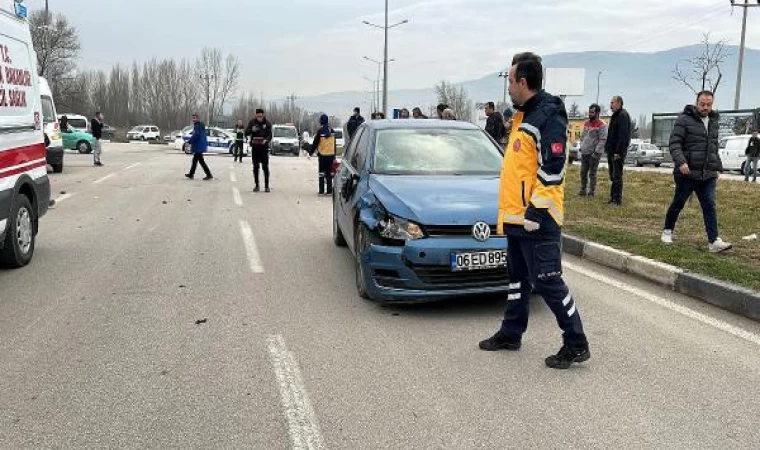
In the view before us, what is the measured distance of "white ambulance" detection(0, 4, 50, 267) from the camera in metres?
6.47

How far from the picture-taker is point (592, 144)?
497 inches

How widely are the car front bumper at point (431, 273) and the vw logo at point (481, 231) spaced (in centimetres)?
4

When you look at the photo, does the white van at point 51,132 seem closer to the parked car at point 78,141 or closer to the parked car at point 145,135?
the parked car at point 78,141

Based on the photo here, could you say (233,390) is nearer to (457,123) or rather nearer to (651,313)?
(651,313)

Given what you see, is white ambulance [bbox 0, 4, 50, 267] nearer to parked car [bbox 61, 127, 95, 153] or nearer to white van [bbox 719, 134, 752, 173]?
white van [bbox 719, 134, 752, 173]

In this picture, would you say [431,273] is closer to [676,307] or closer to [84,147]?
[676,307]

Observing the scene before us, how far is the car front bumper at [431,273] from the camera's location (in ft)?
17.1

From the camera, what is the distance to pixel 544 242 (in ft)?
13.8

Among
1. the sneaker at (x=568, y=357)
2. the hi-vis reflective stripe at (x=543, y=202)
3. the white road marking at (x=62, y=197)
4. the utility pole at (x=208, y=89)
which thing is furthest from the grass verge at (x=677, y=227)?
the utility pole at (x=208, y=89)

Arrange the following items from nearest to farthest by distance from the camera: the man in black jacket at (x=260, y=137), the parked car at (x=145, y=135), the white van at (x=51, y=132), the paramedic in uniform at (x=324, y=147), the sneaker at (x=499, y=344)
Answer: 1. the sneaker at (x=499, y=344)
2. the paramedic in uniform at (x=324, y=147)
3. the man in black jacket at (x=260, y=137)
4. the white van at (x=51, y=132)
5. the parked car at (x=145, y=135)

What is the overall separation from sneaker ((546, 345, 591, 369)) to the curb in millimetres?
2073

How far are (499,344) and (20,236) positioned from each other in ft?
17.1

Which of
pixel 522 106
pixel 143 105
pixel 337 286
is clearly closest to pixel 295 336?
pixel 337 286

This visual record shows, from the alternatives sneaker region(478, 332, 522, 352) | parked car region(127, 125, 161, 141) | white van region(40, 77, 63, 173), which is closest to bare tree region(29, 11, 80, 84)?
parked car region(127, 125, 161, 141)
